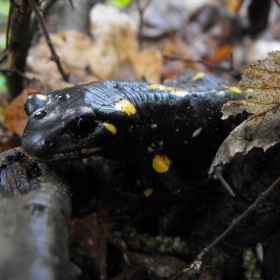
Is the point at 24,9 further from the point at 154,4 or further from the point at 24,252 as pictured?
the point at 154,4

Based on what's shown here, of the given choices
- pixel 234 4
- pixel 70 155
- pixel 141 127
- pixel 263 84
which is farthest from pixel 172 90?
pixel 234 4

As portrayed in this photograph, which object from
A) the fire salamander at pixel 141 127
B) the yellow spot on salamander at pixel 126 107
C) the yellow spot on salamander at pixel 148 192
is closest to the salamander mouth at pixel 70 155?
the fire salamander at pixel 141 127

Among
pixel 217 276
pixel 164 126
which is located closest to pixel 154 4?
pixel 164 126

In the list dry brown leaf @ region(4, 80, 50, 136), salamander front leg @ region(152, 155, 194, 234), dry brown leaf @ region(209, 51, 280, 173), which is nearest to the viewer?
dry brown leaf @ region(209, 51, 280, 173)

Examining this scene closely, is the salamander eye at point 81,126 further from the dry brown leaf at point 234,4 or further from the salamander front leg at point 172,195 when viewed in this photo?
the dry brown leaf at point 234,4

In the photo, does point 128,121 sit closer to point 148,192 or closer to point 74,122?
point 74,122

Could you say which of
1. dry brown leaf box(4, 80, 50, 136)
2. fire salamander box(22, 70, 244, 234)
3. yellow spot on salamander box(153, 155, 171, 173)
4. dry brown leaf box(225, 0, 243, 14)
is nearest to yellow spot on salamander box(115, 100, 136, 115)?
fire salamander box(22, 70, 244, 234)

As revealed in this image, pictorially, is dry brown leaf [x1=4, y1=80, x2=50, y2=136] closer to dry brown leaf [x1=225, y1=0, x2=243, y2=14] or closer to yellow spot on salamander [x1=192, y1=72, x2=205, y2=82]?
yellow spot on salamander [x1=192, y1=72, x2=205, y2=82]
